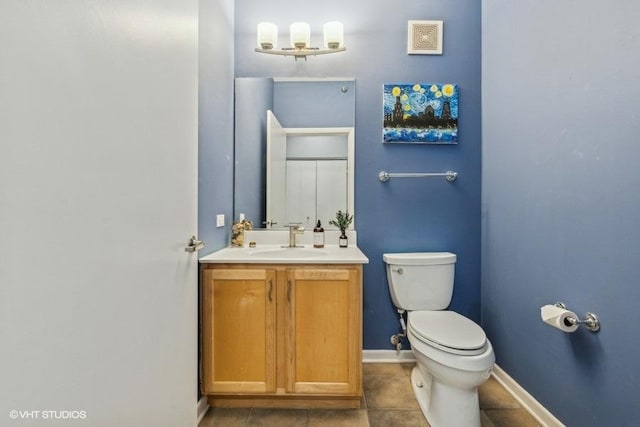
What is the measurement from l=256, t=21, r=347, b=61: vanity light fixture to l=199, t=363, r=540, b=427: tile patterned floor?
2.20m

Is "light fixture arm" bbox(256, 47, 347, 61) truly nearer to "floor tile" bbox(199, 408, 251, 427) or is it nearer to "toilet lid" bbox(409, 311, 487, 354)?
"toilet lid" bbox(409, 311, 487, 354)

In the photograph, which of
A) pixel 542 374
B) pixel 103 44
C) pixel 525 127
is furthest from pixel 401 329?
pixel 103 44

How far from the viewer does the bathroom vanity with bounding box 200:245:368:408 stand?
5.06 ft

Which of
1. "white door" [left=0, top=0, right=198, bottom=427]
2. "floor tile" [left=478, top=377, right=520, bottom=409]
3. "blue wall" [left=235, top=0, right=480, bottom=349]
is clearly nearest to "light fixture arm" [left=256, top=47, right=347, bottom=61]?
"blue wall" [left=235, top=0, right=480, bottom=349]

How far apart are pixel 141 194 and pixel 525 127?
1903mm

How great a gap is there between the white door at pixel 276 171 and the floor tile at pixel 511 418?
164 centimetres

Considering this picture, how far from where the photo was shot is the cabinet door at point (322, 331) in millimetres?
1543

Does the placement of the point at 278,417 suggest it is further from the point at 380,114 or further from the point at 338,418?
the point at 380,114

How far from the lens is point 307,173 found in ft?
6.85

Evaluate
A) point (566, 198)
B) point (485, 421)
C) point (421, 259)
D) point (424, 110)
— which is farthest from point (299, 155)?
point (485, 421)

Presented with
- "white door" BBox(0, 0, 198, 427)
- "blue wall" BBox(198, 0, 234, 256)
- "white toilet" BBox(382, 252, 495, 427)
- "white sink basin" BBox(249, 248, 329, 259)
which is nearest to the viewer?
"white door" BBox(0, 0, 198, 427)

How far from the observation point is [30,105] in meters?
0.55

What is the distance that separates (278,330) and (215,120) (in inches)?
49.7

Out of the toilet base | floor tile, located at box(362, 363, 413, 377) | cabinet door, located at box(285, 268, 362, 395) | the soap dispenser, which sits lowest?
floor tile, located at box(362, 363, 413, 377)
